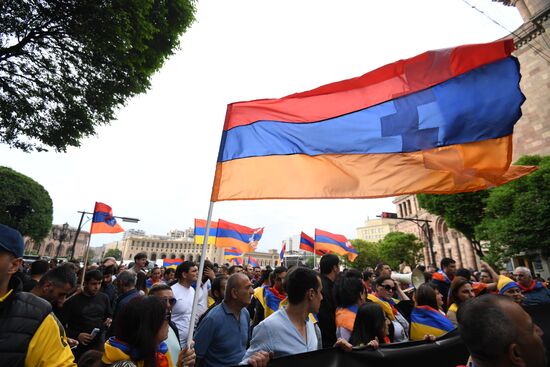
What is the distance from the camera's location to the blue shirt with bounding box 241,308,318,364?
2381mm

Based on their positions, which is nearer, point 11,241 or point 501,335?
point 501,335

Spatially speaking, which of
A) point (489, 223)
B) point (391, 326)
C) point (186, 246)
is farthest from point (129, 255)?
point (391, 326)

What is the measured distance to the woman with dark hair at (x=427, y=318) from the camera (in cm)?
356

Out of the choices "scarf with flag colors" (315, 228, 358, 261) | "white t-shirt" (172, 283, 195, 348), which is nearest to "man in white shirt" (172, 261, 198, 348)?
"white t-shirt" (172, 283, 195, 348)

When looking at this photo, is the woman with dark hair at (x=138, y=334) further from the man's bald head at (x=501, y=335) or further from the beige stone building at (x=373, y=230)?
the beige stone building at (x=373, y=230)

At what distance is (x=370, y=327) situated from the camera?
126 inches

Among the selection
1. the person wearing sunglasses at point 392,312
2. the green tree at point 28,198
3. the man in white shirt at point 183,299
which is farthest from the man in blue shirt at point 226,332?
the green tree at point 28,198

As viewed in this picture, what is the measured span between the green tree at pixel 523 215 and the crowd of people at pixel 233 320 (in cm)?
1747

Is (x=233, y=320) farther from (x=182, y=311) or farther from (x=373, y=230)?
(x=373, y=230)

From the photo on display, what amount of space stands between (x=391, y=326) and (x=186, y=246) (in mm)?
130724

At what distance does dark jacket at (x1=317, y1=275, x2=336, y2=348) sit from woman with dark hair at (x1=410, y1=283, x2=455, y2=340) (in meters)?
0.99

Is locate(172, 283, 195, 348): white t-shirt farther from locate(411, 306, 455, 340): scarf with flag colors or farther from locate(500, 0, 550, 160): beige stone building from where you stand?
locate(500, 0, 550, 160): beige stone building

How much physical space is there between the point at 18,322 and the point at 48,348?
0.77 ft

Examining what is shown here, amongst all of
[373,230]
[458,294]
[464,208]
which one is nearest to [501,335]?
[458,294]
